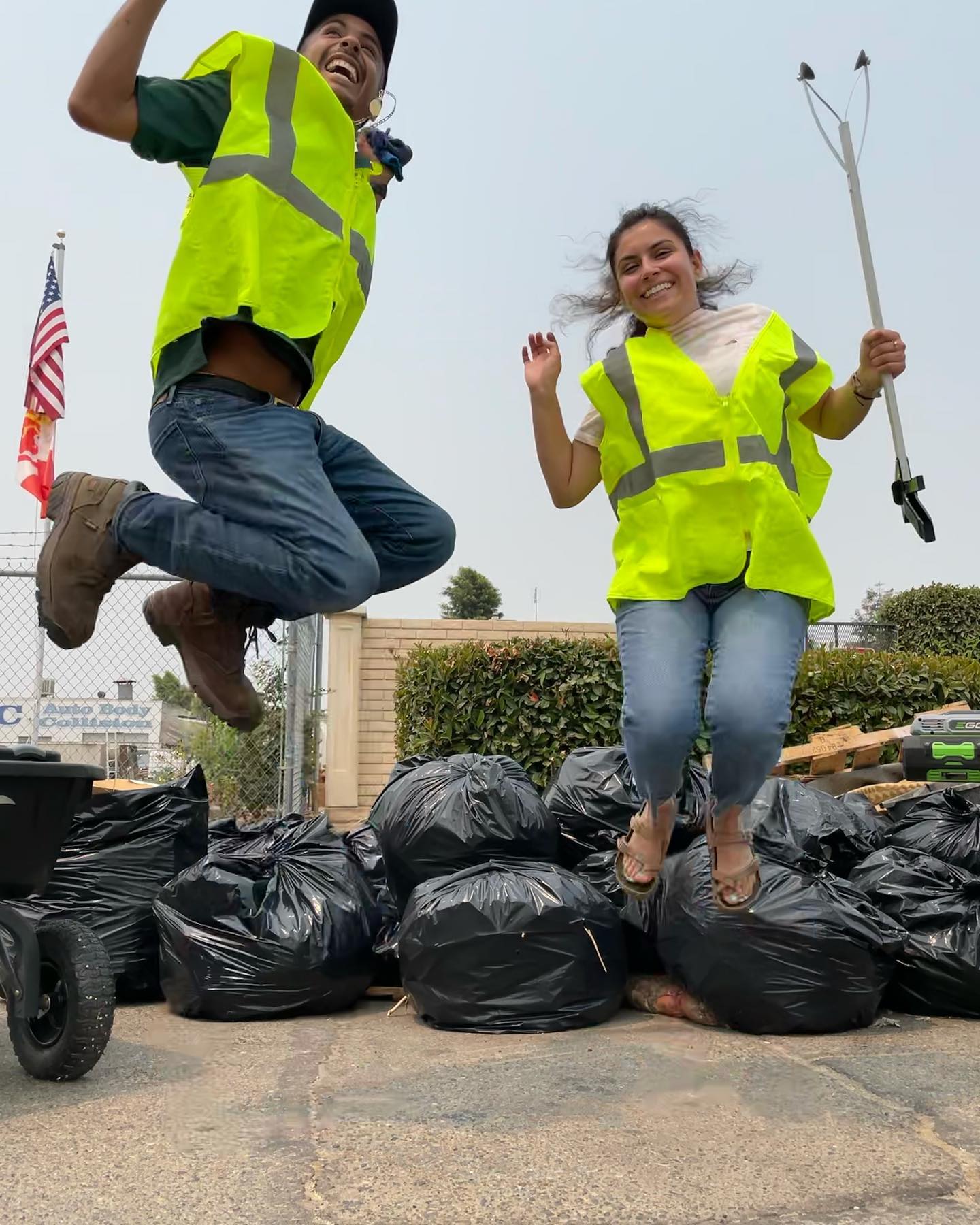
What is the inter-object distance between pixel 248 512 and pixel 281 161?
1.99 ft

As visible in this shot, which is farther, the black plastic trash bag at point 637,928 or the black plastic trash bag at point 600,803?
the black plastic trash bag at point 600,803

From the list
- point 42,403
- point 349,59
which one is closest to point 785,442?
point 349,59

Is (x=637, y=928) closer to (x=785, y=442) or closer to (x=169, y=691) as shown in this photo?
(x=785, y=442)

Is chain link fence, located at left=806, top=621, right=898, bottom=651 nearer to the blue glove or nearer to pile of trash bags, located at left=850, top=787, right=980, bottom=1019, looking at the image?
pile of trash bags, located at left=850, top=787, right=980, bottom=1019

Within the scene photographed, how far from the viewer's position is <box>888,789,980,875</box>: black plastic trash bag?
379cm

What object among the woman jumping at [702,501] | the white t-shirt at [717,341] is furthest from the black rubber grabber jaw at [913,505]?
the white t-shirt at [717,341]

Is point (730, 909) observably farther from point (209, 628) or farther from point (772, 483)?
point (209, 628)

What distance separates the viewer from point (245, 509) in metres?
1.88

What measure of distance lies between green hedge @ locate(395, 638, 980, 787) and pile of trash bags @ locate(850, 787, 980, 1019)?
2.28 metres

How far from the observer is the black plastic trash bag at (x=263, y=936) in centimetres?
333

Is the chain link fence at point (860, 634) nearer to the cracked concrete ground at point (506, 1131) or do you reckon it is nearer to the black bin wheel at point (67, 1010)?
the cracked concrete ground at point (506, 1131)

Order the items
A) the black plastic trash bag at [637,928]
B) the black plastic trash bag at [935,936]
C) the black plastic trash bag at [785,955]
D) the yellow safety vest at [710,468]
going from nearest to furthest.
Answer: the yellow safety vest at [710,468] < the black plastic trash bag at [785,955] < the black plastic trash bag at [935,936] < the black plastic trash bag at [637,928]

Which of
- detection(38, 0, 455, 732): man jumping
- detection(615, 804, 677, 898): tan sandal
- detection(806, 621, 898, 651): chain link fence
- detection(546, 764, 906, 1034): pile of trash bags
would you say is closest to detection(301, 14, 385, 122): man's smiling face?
detection(38, 0, 455, 732): man jumping

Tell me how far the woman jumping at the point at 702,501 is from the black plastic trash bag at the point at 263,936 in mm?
1188
